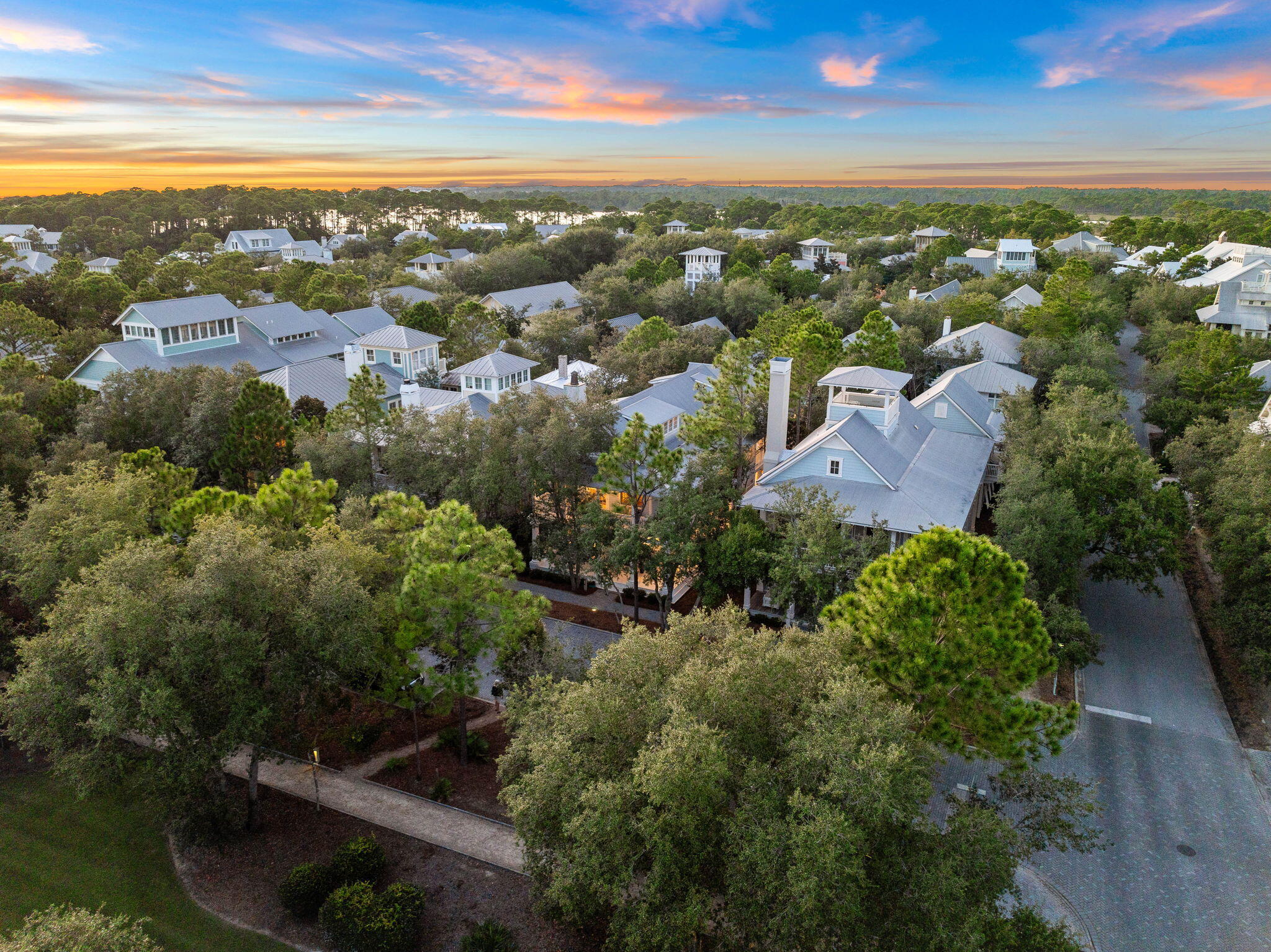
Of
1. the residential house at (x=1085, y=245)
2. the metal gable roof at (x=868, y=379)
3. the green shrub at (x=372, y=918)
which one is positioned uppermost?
the residential house at (x=1085, y=245)

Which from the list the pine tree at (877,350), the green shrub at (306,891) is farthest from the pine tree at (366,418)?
the pine tree at (877,350)

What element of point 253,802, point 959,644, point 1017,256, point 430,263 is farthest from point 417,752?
point 1017,256

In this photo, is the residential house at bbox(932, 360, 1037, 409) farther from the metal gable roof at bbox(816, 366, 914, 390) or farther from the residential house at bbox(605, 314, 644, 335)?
the residential house at bbox(605, 314, 644, 335)

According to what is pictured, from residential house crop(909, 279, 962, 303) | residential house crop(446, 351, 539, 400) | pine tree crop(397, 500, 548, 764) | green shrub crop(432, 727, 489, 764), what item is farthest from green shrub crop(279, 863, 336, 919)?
residential house crop(909, 279, 962, 303)

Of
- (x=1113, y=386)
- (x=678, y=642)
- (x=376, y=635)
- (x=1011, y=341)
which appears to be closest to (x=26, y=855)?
(x=376, y=635)

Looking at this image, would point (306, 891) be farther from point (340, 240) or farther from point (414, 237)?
point (340, 240)

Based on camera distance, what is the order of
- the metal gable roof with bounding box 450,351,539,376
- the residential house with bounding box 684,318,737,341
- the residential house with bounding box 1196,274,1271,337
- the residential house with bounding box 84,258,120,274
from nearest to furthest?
the metal gable roof with bounding box 450,351,539,376
the residential house with bounding box 684,318,737,341
the residential house with bounding box 1196,274,1271,337
the residential house with bounding box 84,258,120,274

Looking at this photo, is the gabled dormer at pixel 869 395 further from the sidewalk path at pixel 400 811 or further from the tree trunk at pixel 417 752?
the sidewalk path at pixel 400 811
